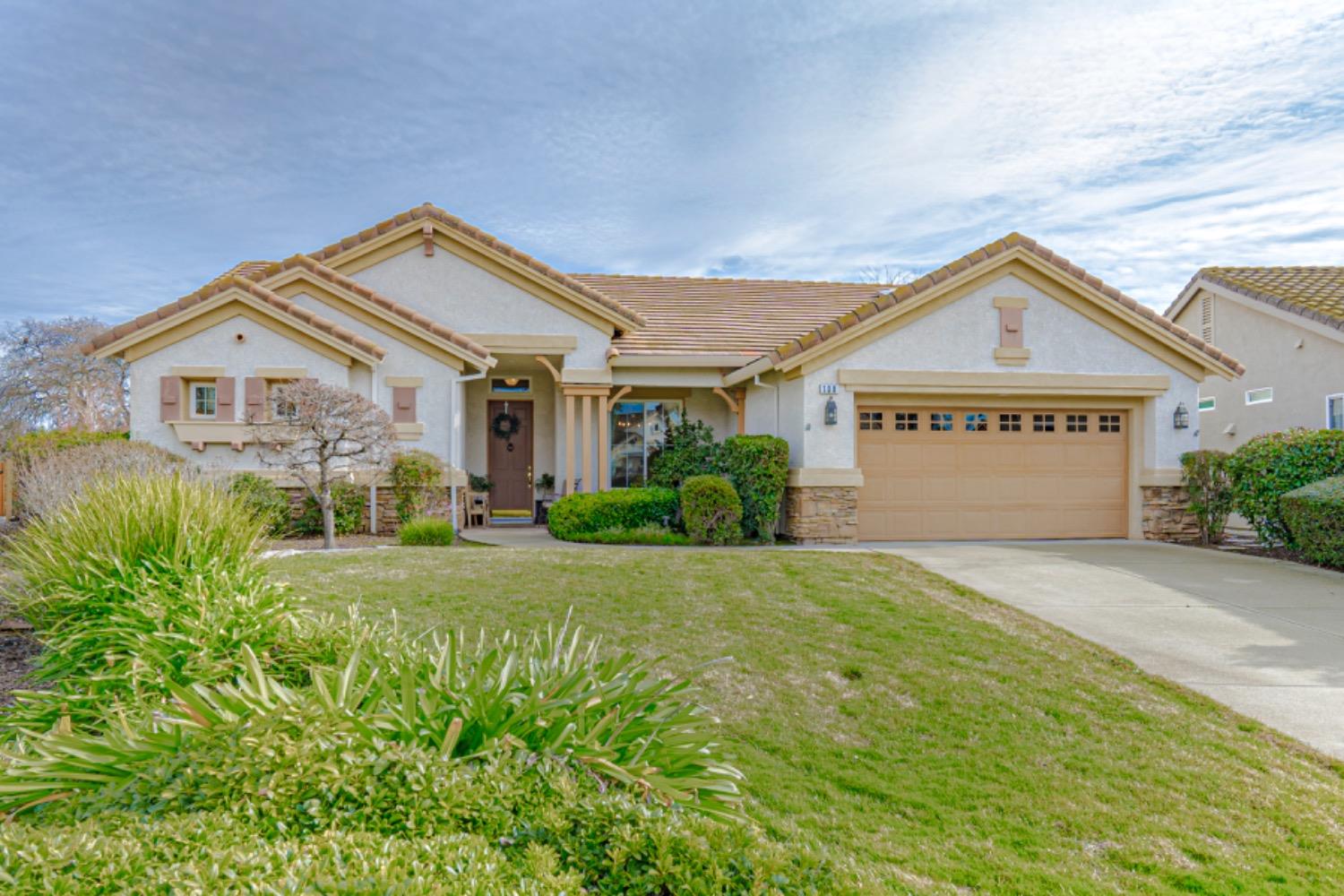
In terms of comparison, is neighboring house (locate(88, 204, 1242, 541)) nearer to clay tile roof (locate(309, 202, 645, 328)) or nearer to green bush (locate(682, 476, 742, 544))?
clay tile roof (locate(309, 202, 645, 328))

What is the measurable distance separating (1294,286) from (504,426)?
17.1 metres

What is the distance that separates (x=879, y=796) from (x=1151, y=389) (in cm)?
1211

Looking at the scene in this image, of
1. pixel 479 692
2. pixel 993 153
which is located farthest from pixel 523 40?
pixel 479 692

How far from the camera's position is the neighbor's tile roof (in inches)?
618

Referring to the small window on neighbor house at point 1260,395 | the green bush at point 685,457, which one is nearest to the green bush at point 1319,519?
the small window on neighbor house at point 1260,395

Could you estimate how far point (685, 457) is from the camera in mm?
14430

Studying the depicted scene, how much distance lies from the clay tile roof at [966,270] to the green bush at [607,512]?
3.14 metres

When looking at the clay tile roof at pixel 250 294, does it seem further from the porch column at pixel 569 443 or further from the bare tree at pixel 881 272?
the bare tree at pixel 881 272

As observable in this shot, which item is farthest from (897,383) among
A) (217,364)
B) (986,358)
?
(217,364)

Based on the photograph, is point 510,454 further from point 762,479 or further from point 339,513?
point 762,479

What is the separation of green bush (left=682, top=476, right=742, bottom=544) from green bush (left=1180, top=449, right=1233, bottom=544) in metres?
7.77

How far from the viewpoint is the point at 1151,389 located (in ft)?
43.5

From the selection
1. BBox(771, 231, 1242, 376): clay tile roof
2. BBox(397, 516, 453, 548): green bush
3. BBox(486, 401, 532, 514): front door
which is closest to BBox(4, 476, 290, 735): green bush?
BBox(397, 516, 453, 548): green bush

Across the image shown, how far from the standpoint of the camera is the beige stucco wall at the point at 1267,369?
15.0 metres
